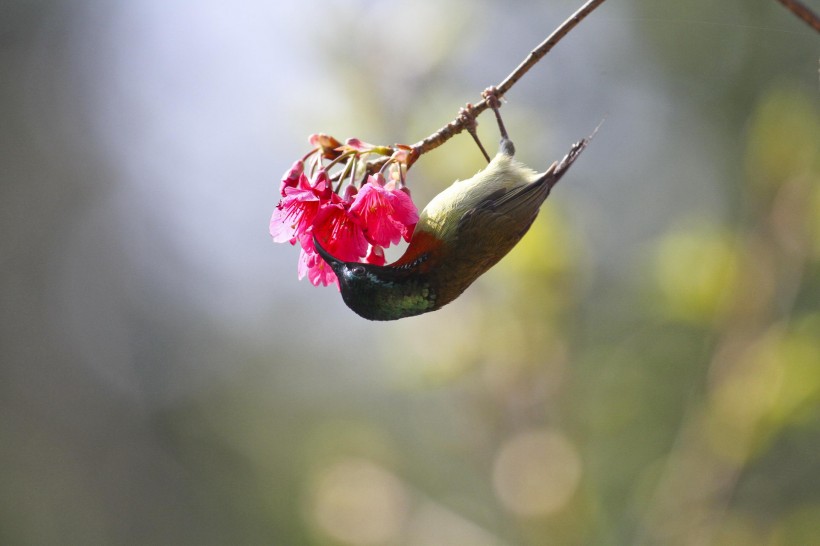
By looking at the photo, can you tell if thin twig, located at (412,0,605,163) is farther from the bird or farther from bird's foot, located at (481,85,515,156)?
the bird

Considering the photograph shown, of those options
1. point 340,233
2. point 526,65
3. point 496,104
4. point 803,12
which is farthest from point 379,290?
point 803,12

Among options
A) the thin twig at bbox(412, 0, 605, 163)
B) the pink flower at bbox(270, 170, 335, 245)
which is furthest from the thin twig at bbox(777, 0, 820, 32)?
the pink flower at bbox(270, 170, 335, 245)

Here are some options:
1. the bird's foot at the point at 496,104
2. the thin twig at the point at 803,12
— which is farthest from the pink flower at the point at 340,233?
the thin twig at the point at 803,12

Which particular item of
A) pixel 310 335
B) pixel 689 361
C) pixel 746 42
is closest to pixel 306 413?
pixel 310 335

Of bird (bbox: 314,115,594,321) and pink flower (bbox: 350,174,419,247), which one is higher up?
bird (bbox: 314,115,594,321)

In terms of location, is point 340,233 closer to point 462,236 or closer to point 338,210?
point 338,210
